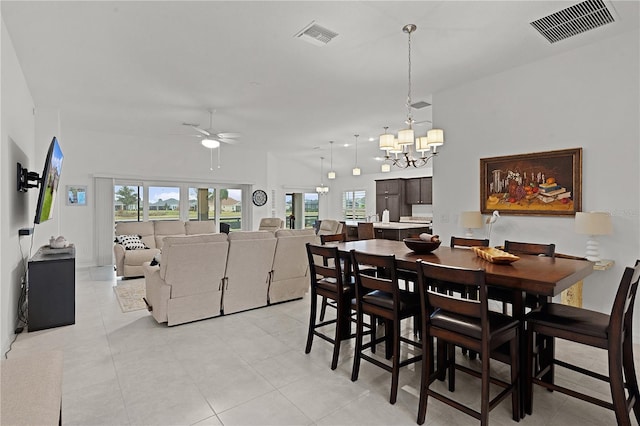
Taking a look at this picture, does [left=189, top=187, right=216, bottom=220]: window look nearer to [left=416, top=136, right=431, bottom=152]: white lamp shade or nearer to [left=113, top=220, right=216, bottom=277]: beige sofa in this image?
[left=113, top=220, right=216, bottom=277]: beige sofa

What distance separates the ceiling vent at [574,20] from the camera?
9.73 ft

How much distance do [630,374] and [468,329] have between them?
3.65 ft

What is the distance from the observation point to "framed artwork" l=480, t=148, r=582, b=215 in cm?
378

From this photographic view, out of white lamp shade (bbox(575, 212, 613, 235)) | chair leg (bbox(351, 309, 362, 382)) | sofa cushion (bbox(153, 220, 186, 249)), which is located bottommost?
chair leg (bbox(351, 309, 362, 382))

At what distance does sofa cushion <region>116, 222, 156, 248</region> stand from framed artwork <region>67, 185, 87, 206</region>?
0.98 m

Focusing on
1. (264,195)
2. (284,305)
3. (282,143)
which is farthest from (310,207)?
(284,305)

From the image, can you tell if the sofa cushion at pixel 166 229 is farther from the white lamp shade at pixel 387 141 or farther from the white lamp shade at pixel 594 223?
the white lamp shade at pixel 594 223

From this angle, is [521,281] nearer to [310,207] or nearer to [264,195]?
[264,195]

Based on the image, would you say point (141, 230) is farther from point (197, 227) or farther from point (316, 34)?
point (316, 34)

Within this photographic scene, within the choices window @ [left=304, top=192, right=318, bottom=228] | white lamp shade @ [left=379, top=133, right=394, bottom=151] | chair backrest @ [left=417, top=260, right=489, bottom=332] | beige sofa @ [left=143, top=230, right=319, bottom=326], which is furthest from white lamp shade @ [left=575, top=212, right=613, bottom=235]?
window @ [left=304, top=192, right=318, bottom=228]

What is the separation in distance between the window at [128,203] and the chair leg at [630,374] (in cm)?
875

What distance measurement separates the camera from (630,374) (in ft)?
6.84

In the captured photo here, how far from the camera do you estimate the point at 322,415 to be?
7.03 feet

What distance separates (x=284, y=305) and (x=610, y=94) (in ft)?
14.3
